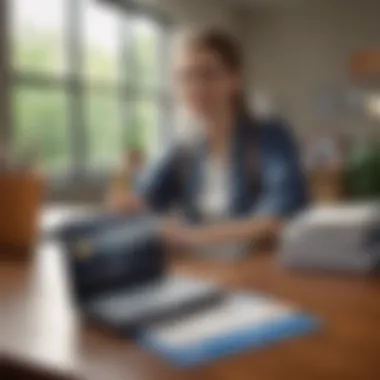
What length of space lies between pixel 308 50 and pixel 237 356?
0.67m

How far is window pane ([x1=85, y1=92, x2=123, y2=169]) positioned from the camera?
121cm

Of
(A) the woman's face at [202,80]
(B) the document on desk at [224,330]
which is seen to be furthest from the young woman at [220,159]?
(B) the document on desk at [224,330]

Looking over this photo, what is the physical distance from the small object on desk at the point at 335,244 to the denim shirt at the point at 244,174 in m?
0.43

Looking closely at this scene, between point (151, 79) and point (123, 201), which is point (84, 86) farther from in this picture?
point (123, 201)

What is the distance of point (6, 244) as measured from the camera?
884 mm

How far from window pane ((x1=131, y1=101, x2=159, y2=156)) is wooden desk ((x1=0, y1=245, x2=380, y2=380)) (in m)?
0.54

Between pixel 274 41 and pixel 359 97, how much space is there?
6.4 inches

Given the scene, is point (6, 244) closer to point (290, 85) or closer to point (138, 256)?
point (138, 256)

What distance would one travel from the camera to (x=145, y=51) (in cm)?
128

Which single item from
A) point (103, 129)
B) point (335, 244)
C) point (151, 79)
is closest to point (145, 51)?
point (151, 79)

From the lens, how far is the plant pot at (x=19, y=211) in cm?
86

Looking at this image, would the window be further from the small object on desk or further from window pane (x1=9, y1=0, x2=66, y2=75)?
the small object on desk

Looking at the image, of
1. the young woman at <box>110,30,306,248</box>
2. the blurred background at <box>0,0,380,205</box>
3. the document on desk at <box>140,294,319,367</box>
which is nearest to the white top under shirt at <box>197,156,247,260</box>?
the young woman at <box>110,30,306,248</box>

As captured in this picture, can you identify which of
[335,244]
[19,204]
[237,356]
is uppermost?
[19,204]
